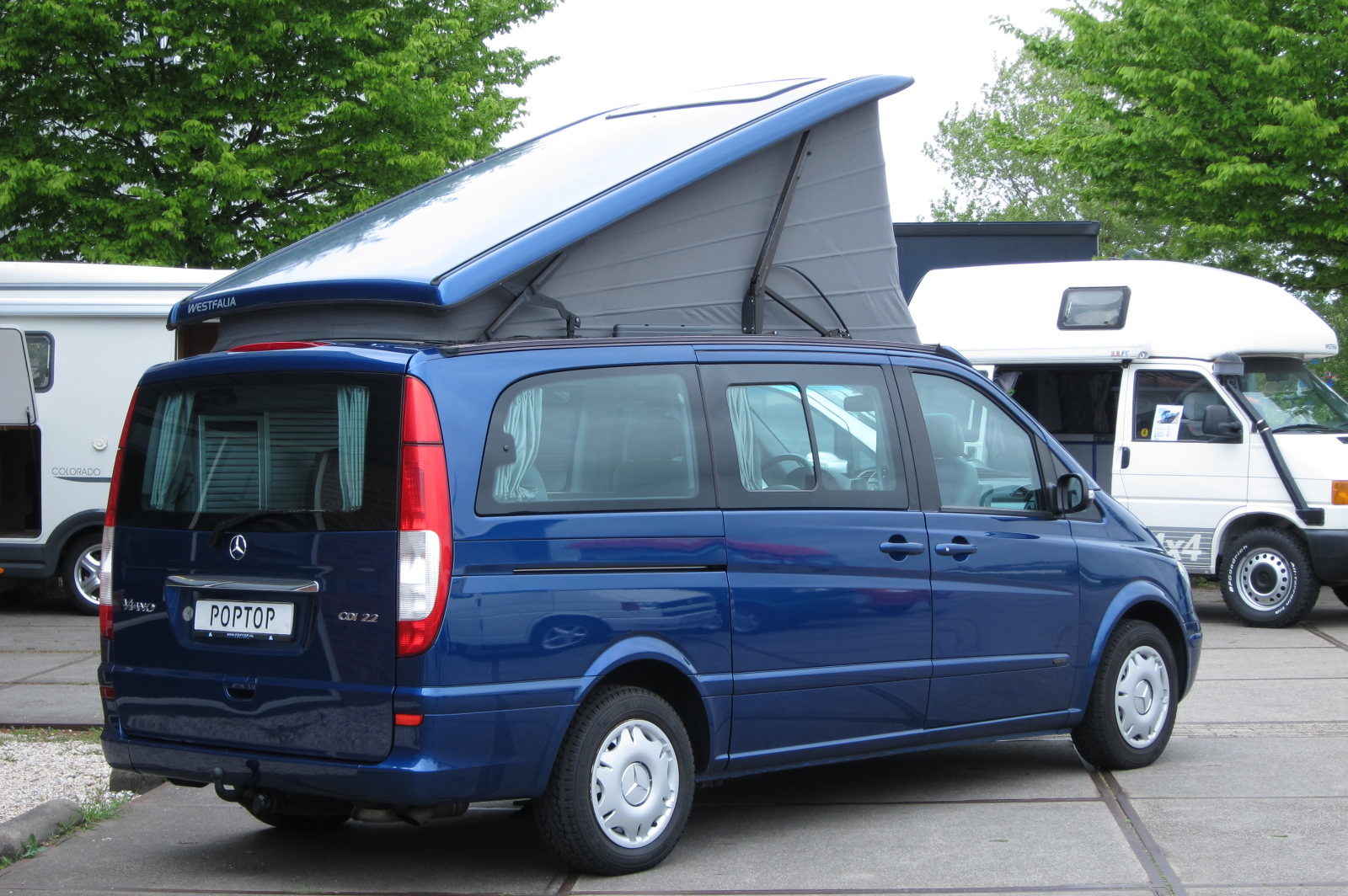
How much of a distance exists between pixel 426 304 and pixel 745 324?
1.65 m

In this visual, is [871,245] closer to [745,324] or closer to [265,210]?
[745,324]

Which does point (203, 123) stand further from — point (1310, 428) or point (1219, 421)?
point (1310, 428)

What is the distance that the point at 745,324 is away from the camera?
22.0ft

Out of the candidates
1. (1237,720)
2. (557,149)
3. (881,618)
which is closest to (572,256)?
(557,149)

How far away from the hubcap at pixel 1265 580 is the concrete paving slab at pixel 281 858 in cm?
825

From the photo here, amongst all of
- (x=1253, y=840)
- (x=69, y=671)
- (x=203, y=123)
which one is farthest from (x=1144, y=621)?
(x=203, y=123)

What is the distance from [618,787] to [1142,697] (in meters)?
2.98

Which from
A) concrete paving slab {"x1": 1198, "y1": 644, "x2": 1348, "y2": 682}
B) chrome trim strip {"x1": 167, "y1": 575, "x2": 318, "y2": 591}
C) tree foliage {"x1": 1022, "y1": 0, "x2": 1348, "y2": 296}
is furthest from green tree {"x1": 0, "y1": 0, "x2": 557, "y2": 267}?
chrome trim strip {"x1": 167, "y1": 575, "x2": 318, "y2": 591}

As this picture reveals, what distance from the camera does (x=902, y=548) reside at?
6.42 meters

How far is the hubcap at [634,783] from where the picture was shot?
5520mm

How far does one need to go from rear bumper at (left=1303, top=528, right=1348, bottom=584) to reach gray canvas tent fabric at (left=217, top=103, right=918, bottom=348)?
22.2 feet

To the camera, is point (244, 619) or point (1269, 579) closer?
point (244, 619)

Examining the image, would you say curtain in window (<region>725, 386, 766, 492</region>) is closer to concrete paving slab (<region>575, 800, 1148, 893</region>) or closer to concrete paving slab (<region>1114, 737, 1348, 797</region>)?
concrete paving slab (<region>575, 800, 1148, 893</region>)

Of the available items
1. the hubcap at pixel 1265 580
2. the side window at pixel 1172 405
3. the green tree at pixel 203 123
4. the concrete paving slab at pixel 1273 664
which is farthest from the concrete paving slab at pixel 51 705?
the green tree at pixel 203 123
